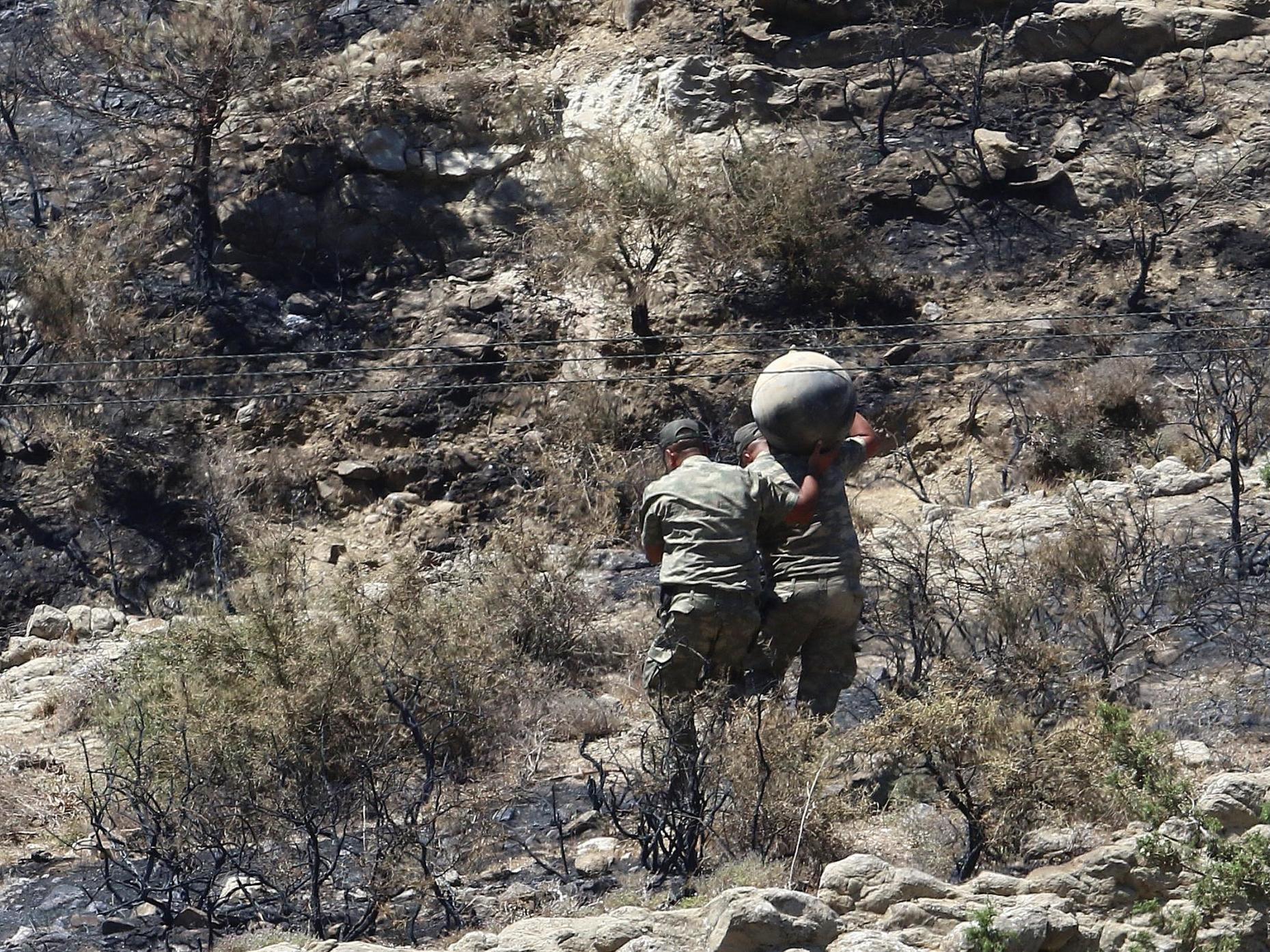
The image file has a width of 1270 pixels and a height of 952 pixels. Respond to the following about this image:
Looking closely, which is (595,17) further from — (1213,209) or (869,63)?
(1213,209)

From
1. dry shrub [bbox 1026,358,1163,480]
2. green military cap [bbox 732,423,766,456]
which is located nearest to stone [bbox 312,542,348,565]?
dry shrub [bbox 1026,358,1163,480]

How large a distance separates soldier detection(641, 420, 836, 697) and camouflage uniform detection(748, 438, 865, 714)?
0.11m

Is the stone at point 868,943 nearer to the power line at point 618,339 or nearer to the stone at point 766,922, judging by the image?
the stone at point 766,922

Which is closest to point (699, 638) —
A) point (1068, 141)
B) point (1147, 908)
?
point (1147, 908)

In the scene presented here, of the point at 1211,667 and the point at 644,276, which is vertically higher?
the point at 644,276

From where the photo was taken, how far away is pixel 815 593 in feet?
29.9

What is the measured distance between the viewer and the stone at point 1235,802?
712cm

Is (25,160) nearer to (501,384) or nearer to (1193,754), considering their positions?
(501,384)

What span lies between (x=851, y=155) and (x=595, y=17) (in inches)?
147

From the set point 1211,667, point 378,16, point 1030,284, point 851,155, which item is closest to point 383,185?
point 378,16

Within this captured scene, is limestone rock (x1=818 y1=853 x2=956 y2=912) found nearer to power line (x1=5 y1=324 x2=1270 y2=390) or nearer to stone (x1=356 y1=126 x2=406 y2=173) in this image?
power line (x1=5 y1=324 x2=1270 y2=390)

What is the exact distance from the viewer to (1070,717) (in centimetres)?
913

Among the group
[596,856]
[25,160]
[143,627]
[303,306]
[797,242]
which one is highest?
[25,160]

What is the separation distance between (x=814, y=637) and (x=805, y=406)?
1129 millimetres
